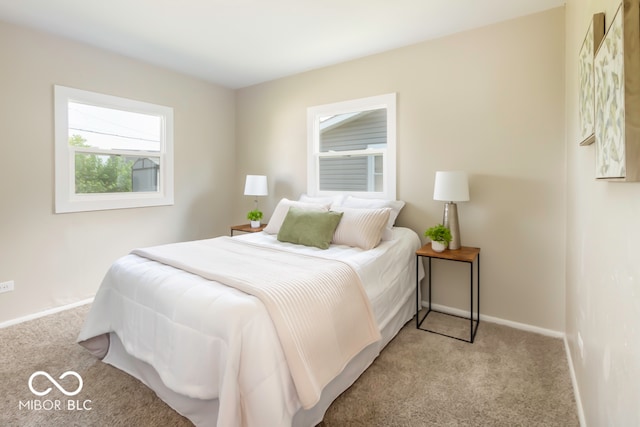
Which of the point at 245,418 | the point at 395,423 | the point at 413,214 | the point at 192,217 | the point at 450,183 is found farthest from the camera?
the point at 192,217

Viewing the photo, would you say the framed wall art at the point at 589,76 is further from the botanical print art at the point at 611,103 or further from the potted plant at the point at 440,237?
the potted plant at the point at 440,237

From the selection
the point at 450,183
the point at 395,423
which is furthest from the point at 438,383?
the point at 450,183

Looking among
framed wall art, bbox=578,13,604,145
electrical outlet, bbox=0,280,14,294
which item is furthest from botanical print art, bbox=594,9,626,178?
electrical outlet, bbox=0,280,14,294

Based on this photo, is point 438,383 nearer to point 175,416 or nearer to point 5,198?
point 175,416

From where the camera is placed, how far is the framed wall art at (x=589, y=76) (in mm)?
1254

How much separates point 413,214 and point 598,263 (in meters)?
1.86

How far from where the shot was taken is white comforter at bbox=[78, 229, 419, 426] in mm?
1321

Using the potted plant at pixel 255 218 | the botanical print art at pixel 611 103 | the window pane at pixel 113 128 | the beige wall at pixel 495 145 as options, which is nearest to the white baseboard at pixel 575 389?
the beige wall at pixel 495 145

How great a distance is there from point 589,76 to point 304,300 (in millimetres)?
1665

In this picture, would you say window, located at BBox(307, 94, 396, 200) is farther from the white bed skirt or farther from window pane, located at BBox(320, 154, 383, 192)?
the white bed skirt

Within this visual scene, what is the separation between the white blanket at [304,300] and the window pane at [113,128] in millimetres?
1781

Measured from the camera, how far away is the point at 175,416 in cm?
169

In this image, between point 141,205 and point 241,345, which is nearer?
point 241,345

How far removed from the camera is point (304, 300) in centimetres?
164
